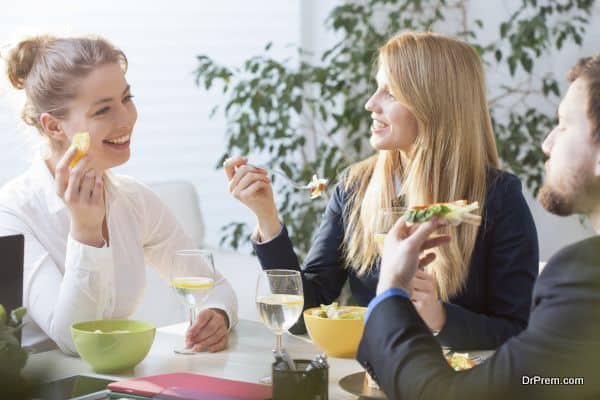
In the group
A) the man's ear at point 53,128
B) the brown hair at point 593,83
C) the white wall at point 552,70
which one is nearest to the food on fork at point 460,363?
the brown hair at point 593,83

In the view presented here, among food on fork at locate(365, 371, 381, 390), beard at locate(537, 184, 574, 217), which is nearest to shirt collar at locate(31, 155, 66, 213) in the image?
food on fork at locate(365, 371, 381, 390)

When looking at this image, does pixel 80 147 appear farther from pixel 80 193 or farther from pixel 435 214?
pixel 435 214

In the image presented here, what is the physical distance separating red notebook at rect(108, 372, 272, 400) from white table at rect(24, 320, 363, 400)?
0.33 feet

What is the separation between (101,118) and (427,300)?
97 cm

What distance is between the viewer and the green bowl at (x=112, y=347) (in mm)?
1627

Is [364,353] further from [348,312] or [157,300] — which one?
[157,300]

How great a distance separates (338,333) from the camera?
1755 millimetres

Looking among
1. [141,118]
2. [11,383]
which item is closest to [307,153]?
[141,118]

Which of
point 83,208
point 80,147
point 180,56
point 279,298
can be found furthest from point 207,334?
point 180,56

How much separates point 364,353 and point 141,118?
301 cm

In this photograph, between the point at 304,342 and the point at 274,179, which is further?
the point at 274,179

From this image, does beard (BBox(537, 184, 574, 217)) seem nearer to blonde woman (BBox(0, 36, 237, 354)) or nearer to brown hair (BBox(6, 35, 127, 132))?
blonde woman (BBox(0, 36, 237, 354))

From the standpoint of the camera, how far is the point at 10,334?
49.2 inches

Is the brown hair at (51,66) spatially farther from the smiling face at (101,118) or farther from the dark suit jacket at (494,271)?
the dark suit jacket at (494,271)
